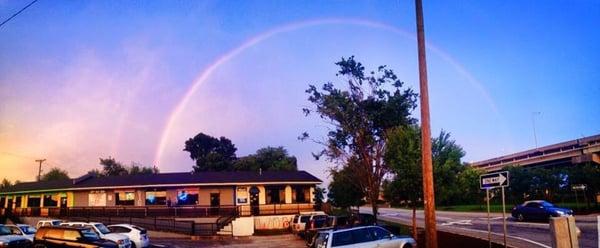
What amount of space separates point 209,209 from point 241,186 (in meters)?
3.77

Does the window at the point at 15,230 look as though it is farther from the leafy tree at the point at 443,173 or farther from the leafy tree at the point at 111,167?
the leafy tree at the point at 111,167

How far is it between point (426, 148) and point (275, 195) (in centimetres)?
3357

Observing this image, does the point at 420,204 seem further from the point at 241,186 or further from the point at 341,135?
the point at 241,186

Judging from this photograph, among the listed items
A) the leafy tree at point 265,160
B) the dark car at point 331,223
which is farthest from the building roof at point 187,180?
the leafy tree at point 265,160

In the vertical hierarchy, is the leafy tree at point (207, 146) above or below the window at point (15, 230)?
above

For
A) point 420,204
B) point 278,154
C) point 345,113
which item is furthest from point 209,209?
point 278,154

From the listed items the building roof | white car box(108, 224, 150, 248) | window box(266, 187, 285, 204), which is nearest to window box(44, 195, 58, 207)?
the building roof

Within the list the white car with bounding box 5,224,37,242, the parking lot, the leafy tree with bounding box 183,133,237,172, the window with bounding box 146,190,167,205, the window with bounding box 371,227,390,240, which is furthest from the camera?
the leafy tree with bounding box 183,133,237,172

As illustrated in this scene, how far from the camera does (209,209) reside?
42.5 m

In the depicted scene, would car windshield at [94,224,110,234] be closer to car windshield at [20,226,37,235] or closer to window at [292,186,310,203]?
car windshield at [20,226,37,235]

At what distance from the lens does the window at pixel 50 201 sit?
5276cm

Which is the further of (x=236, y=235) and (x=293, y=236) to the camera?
(x=236, y=235)

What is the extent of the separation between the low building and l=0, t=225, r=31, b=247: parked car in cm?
1679

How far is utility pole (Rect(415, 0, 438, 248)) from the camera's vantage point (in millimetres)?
13000
